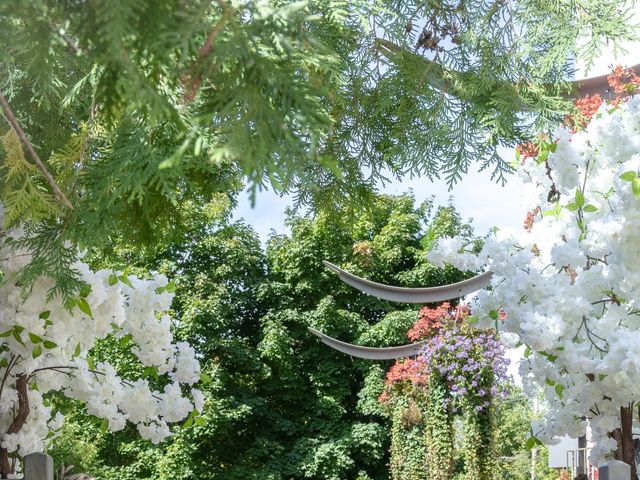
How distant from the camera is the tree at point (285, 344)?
12797 millimetres

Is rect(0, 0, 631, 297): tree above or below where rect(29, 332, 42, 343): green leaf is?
above

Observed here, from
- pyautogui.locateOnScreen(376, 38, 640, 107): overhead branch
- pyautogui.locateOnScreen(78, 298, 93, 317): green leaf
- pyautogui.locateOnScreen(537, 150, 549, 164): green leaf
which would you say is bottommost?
pyautogui.locateOnScreen(78, 298, 93, 317): green leaf

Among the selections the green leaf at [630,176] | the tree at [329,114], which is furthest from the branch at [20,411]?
the green leaf at [630,176]

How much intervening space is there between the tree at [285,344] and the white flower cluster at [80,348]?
9.02m

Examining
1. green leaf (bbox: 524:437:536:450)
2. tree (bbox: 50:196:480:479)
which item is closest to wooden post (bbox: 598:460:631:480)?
green leaf (bbox: 524:437:536:450)

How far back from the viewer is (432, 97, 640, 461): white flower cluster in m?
2.56

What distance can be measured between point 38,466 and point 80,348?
0.47 metres

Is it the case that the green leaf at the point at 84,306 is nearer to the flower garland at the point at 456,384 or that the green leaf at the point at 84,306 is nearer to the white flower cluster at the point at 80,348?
the white flower cluster at the point at 80,348

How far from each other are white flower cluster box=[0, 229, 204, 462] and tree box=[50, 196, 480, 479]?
9.02 metres

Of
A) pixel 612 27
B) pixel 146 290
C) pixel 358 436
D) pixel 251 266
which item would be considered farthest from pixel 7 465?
pixel 251 266

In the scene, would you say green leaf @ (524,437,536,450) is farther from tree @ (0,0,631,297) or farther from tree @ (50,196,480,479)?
tree @ (50,196,480,479)

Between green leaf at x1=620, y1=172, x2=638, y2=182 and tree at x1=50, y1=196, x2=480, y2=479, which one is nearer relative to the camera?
green leaf at x1=620, y1=172, x2=638, y2=182

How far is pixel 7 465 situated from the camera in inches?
110

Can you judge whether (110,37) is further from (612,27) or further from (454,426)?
(454,426)
